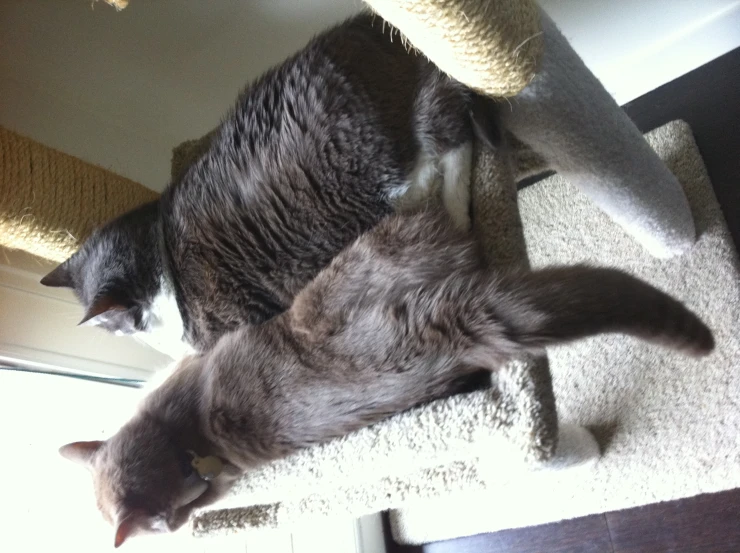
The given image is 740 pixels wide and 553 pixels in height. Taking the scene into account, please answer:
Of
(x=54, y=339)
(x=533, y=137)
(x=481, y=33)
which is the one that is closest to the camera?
(x=481, y=33)

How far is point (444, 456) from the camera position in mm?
744

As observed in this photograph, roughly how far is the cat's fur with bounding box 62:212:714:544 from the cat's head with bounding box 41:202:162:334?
173mm

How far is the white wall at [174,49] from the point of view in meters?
1.20

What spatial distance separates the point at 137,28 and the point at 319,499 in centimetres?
108

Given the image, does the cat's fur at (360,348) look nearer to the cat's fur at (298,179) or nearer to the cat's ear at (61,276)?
the cat's fur at (298,179)

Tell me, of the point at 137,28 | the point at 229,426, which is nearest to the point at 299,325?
the point at 229,426

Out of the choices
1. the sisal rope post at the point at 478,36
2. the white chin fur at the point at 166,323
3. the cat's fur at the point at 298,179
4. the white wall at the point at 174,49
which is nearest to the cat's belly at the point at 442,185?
the cat's fur at the point at 298,179

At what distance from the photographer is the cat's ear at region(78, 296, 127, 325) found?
968mm

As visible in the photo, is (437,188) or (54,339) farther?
(54,339)

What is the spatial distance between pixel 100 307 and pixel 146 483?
0.31 metres

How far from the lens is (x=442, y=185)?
0.85m

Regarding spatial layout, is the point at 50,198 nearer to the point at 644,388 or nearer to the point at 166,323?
the point at 166,323

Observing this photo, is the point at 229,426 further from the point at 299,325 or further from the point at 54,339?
the point at 54,339

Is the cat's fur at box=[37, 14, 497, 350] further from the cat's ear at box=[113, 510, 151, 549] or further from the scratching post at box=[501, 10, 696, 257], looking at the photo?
the cat's ear at box=[113, 510, 151, 549]
